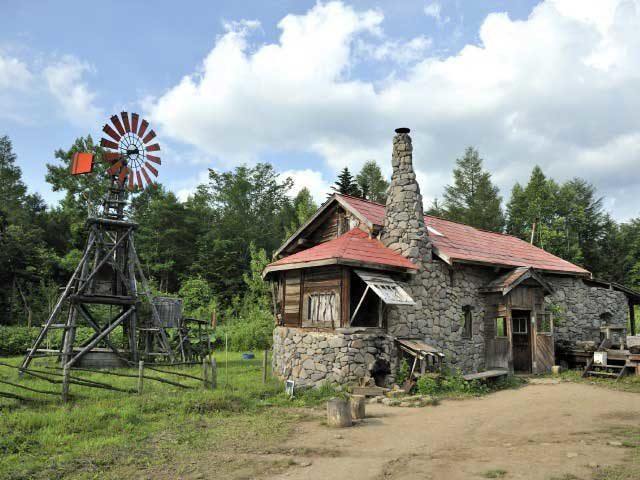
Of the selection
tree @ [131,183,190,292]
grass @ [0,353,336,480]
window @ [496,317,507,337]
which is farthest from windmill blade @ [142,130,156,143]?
tree @ [131,183,190,292]

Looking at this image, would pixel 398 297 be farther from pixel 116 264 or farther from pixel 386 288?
pixel 116 264

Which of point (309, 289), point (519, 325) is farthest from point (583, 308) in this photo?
point (309, 289)

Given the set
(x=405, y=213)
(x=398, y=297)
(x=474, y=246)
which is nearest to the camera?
(x=398, y=297)

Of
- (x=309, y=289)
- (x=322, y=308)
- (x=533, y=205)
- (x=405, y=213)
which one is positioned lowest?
(x=322, y=308)

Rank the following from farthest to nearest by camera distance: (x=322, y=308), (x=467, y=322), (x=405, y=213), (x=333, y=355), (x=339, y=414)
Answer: (x=467, y=322), (x=405, y=213), (x=322, y=308), (x=333, y=355), (x=339, y=414)

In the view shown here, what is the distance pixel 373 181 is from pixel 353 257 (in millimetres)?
33282

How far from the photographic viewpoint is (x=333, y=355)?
46.9 feet

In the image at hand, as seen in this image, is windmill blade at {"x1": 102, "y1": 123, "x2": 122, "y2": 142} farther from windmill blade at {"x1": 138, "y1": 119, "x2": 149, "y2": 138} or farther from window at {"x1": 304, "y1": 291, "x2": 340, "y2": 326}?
window at {"x1": 304, "y1": 291, "x2": 340, "y2": 326}

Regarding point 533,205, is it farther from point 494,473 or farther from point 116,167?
point 494,473

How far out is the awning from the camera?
14219 mm

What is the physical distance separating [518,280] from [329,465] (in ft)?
40.3

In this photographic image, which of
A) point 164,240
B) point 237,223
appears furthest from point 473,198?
point 164,240

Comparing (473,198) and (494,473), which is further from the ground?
(473,198)

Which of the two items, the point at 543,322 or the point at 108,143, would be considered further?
the point at 108,143
